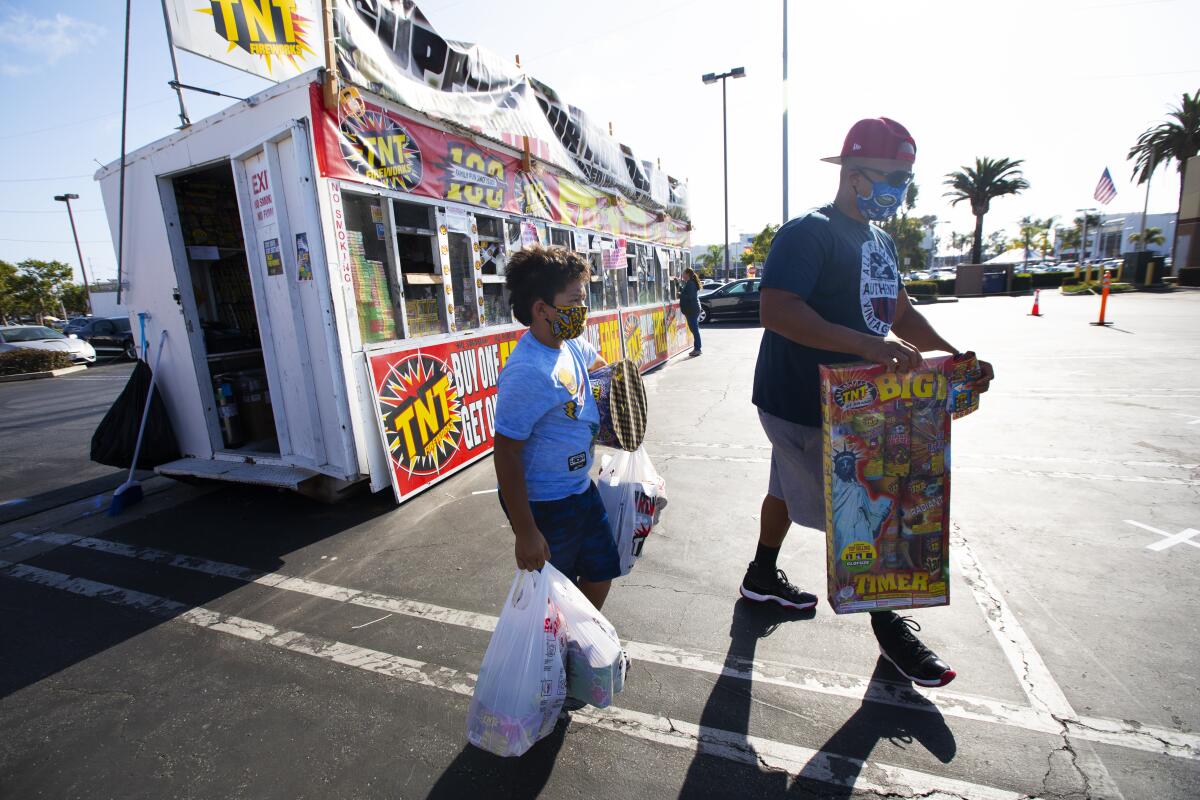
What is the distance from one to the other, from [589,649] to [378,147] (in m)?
4.39

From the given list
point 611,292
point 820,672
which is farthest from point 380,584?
→ point 611,292

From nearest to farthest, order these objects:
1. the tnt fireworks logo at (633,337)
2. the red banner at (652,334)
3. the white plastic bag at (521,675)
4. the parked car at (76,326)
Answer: the white plastic bag at (521,675) → the tnt fireworks logo at (633,337) → the red banner at (652,334) → the parked car at (76,326)

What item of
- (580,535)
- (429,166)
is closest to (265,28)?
(429,166)

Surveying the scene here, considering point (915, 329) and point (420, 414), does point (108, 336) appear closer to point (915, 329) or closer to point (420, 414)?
point (420, 414)

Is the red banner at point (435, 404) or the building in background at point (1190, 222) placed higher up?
the building in background at point (1190, 222)

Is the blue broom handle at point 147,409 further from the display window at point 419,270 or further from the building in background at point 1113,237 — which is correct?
the building in background at point 1113,237

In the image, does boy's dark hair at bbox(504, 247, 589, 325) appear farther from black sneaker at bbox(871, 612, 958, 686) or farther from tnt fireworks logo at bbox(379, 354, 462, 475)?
tnt fireworks logo at bbox(379, 354, 462, 475)

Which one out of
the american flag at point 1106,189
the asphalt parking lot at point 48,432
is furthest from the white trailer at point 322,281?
the american flag at point 1106,189

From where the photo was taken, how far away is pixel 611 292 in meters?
9.94

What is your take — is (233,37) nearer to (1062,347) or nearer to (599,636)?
(599,636)

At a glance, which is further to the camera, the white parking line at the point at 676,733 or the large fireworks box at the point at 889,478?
the large fireworks box at the point at 889,478

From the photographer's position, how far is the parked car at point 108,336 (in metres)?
21.3

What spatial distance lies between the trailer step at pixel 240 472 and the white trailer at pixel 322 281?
0.02 m

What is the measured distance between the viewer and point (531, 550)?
1.83m
